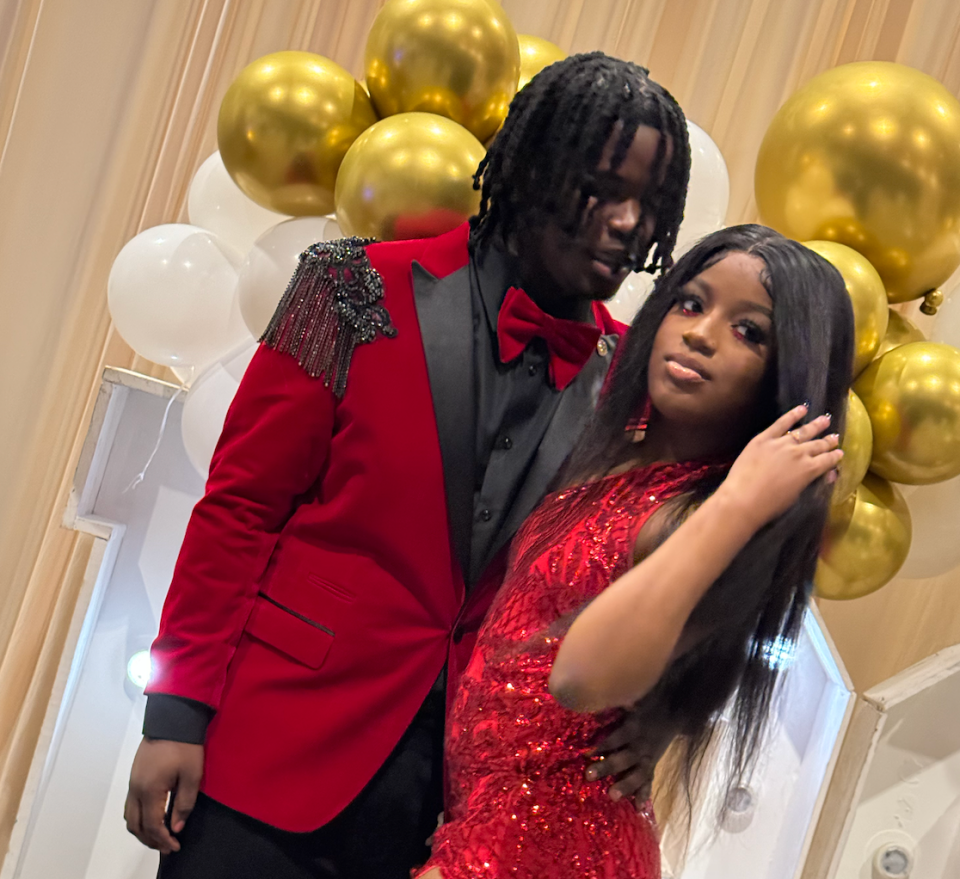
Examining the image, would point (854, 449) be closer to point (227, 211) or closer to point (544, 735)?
point (544, 735)

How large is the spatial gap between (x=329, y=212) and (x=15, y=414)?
5.20 ft

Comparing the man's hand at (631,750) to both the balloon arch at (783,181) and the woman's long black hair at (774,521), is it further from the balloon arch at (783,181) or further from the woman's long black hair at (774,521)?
the balloon arch at (783,181)

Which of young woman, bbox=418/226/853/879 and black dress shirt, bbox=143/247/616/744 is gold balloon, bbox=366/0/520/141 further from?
young woman, bbox=418/226/853/879

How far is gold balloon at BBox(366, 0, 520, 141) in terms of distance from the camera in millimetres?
1583

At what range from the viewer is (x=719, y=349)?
1106mm

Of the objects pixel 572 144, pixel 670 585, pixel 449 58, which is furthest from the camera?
pixel 449 58

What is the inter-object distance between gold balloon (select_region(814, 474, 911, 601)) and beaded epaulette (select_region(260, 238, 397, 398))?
84 centimetres

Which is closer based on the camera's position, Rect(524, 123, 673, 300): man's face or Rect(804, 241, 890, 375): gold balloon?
Rect(524, 123, 673, 300): man's face

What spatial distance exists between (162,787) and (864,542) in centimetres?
112

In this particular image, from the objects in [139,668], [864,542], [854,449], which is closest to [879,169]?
[854,449]

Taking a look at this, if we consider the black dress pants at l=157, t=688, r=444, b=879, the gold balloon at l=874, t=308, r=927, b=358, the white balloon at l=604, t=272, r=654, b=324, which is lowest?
the black dress pants at l=157, t=688, r=444, b=879

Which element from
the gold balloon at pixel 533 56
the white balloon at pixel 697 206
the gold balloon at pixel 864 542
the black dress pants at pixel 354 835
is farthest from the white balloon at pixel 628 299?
the black dress pants at pixel 354 835

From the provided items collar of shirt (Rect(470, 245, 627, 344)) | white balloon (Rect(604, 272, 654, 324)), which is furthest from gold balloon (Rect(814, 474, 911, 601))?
collar of shirt (Rect(470, 245, 627, 344))

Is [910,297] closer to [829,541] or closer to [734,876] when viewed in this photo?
[829,541]
